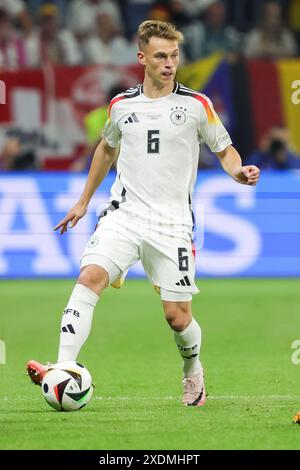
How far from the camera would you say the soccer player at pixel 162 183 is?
24.2 ft

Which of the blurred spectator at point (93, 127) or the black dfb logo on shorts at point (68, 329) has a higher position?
the blurred spectator at point (93, 127)

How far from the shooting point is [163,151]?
7.43 m

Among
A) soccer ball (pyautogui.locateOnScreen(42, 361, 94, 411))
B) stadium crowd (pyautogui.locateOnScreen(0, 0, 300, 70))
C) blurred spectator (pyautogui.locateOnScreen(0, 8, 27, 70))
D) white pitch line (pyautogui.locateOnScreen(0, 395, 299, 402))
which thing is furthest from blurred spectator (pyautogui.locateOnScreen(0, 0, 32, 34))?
soccer ball (pyautogui.locateOnScreen(42, 361, 94, 411))

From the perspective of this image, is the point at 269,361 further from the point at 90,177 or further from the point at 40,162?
the point at 40,162

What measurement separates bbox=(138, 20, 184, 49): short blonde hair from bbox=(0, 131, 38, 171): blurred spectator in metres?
9.58


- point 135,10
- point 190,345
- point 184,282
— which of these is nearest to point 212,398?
point 190,345

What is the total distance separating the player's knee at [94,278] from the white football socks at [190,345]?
2.09 feet

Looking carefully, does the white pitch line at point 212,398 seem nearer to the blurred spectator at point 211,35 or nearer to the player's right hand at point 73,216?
the player's right hand at point 73,216

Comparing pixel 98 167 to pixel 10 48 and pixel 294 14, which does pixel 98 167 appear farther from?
pixel 294 14

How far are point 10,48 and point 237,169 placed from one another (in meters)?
11.3

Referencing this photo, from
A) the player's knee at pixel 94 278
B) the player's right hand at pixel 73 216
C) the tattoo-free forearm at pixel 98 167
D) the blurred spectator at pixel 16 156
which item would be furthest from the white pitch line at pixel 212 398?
the blurred spectator at pixel 16 156

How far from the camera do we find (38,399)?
7828mm

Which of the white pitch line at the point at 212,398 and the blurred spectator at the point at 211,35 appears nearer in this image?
the white pitch line at the point at 212,398
